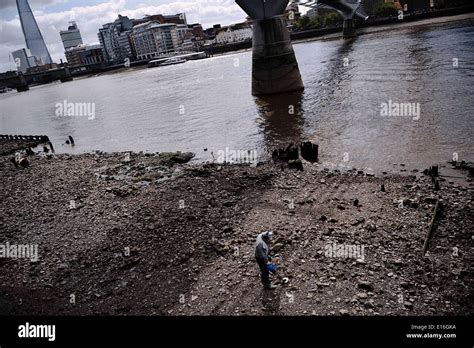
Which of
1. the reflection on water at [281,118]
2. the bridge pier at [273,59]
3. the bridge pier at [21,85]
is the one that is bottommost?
the reflection on water at [281,118]

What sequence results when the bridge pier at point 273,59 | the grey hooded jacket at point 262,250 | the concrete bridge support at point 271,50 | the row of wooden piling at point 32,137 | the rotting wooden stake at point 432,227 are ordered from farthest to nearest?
the bridge pier at point 273,59 → the concrete bridge support at point 271,50 → the row of wooden piling at point 32,137 → the rotting wooden stake at point 432,227 → the grey hooded jacket at point 262,250

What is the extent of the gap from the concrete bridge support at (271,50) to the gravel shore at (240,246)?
22.9 meters

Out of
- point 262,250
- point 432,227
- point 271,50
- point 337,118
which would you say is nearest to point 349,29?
point 271,50

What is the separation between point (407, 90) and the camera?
95.5 ft

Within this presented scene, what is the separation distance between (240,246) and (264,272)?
2.19 m

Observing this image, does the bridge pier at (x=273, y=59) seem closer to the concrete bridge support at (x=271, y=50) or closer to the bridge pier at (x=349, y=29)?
the concrete bridge support at (x=271, y=50)

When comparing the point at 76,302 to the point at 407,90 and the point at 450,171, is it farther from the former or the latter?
the point at 407,90

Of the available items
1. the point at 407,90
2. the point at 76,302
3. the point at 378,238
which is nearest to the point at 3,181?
the point at 76,302

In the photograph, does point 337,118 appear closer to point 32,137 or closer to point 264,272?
point 264,272

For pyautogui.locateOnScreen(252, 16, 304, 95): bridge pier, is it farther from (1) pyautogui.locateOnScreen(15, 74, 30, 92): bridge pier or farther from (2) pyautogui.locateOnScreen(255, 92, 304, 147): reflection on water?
(1) pyautogui.locateOnScreen(15, 74, 30, 92): bridge pier

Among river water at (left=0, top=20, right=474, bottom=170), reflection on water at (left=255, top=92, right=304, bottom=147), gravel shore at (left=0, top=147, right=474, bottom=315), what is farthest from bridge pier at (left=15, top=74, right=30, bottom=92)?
gravel shore at (left=0, top=147, right=474, bottom=315)

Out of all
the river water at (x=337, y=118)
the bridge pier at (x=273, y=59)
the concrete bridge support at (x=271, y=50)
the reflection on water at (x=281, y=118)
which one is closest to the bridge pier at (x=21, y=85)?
the river water at (x=337, y=118)

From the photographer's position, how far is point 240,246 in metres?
10.2

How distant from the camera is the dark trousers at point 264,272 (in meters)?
7.94
